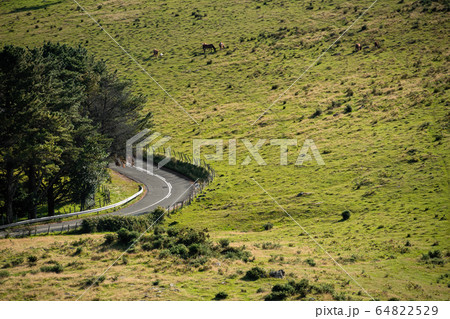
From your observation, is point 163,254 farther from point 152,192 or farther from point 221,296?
point 152,192

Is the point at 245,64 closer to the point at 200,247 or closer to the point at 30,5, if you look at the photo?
the point at 200,247

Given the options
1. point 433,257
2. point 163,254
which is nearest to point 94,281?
point 163,254

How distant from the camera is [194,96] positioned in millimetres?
91812

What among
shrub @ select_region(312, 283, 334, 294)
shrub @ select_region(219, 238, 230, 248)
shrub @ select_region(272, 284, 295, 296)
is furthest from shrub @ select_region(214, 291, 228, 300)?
shrub @ select_region(219, 238, 230, 248)

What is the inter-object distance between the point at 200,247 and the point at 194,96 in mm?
59847

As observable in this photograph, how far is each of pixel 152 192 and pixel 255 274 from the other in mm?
32872

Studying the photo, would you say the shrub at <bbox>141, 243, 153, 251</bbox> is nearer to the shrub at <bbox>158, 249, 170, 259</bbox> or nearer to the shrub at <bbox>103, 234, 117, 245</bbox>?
the shrub at <bbox>158, 249, 170, 259</bbox>

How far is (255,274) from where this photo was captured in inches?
1182

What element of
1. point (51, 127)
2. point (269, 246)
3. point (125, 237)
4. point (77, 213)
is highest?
point (51, 127)

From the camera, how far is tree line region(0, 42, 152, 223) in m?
42.3

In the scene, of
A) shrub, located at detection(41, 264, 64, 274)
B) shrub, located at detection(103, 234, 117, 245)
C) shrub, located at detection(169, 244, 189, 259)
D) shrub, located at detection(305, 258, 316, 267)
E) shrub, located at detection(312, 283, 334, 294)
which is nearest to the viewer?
shrub, located at detection(312, 283, 334, 294)

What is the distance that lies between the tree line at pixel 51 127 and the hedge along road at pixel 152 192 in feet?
13.6

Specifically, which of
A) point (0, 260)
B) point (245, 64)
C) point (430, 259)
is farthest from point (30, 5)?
point (430, 259)

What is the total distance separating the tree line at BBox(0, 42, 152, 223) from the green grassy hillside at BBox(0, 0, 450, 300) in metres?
13.6
